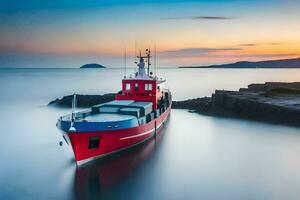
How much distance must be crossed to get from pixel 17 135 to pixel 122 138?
1259 cm

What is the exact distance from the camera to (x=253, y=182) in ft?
58.5

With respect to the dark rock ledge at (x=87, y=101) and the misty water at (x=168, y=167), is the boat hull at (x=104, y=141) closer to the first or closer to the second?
the misty water at (x=168, y=167)

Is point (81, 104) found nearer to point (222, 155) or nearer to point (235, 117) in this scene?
point (235, 117)

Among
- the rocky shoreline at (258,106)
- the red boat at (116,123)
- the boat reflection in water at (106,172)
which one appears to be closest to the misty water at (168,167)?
the boat reflection in water at (106,172)

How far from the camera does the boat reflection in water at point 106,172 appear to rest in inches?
657

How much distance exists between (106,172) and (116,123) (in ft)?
9.13

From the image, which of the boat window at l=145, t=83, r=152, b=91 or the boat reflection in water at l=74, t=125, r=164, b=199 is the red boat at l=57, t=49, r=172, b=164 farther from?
the boat reflection in water at l=74, t=125, r=164, b=199

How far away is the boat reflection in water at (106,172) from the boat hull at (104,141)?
0.42 m

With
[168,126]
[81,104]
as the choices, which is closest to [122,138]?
[168,126]

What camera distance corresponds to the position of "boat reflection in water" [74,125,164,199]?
16.7m

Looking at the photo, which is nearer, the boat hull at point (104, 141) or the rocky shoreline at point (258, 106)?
the boat hull at point (104, 141)

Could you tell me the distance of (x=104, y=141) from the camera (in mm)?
19500

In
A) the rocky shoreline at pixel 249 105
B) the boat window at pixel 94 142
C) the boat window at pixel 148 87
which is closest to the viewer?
the boat window at pixel 94 142

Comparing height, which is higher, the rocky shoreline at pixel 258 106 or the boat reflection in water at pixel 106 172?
the rocky shoreline at pixel 258 106
